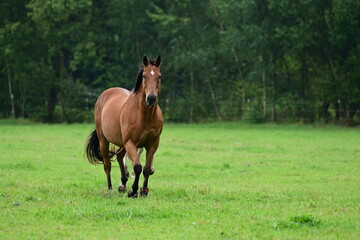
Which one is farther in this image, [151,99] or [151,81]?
[151,81]

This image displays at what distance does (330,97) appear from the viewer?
35.1 metres

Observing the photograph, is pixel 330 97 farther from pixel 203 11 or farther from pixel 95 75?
pixel 95 75

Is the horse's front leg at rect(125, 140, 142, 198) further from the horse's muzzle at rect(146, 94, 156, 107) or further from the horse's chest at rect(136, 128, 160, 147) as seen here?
the horse's muzzle at rect(146, 94, 156, 107)

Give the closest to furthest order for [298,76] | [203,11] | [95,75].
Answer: [298,76]
[203,11]
[95,75]

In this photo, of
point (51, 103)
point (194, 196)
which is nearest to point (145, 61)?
point (194, 196)

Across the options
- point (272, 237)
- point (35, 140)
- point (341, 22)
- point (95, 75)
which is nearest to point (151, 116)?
point (272, 237)

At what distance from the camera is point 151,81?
425 inches

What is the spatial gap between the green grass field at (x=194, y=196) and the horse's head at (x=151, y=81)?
1671 millimetres

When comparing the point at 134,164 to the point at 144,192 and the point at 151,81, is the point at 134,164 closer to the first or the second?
the point at 144,192

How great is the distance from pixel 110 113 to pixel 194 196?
267cm

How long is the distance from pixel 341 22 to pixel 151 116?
82.0 ft

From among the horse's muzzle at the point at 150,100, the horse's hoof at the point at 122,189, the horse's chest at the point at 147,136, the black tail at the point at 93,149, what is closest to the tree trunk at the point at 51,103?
the black tail at the point at 93,149

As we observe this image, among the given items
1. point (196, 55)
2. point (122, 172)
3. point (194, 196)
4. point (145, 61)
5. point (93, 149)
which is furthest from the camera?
point (196, 55)

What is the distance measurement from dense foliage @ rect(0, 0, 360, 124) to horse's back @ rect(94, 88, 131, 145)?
22.7 m
